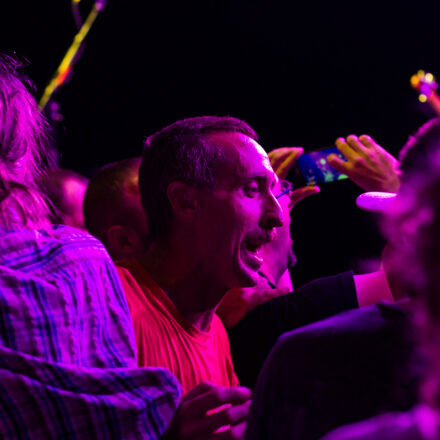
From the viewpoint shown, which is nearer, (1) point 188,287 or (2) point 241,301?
(1) point 188,287

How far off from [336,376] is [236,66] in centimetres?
479

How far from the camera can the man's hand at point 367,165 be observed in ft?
6.02

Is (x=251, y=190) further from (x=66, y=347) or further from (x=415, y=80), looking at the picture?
(x=415, y=80)

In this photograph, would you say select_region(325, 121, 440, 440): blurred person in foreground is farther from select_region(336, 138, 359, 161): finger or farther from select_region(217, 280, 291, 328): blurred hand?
select_region(336, 138, 359, 161): finger

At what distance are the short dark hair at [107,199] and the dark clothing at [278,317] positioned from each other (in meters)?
0.65

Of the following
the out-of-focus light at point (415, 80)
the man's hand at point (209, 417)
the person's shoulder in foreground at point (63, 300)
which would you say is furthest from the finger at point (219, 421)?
the out-of-focus light at point (415, 80)

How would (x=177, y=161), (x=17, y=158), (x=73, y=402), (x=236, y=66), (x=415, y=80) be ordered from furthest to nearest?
1. (x=236, y=66)
2. (x=415, y=80)
3. (x=177, y=161)
4. (x=17, y=158)
5. (x=73, y=402)

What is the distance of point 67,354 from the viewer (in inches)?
43.1

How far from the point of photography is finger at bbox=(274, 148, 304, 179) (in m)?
2.09

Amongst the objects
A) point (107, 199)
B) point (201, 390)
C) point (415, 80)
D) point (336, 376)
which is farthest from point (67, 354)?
point (415, 80)

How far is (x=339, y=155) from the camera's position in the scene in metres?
2.04

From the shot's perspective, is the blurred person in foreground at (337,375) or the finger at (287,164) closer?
the blurred person in foreground at (337,375)

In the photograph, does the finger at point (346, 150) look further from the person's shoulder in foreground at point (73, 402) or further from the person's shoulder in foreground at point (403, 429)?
the person's shoulder in foreground at point (403, 429)

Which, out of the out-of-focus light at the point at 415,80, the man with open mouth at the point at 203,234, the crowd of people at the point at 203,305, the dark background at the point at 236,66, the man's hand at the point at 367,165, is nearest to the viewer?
the crowd of people at the point at 203,305
